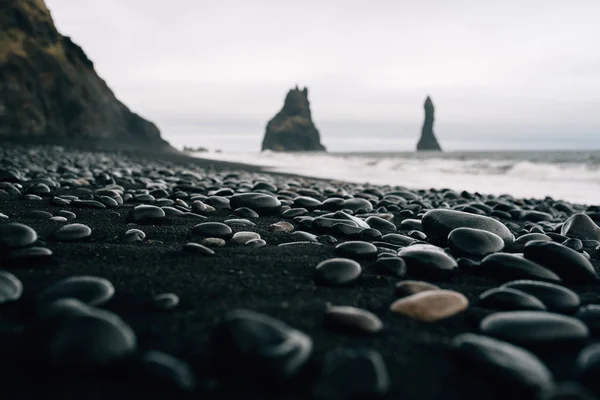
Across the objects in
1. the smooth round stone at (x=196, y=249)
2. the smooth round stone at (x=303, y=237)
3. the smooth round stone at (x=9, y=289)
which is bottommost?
the smooth round stone at (x=303, y=237)

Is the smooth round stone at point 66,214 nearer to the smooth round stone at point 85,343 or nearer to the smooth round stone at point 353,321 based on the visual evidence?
the smooth round stone at point 85,343

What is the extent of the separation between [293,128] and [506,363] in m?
111

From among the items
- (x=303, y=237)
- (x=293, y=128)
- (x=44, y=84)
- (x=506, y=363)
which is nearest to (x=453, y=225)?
(x=303, y=237)

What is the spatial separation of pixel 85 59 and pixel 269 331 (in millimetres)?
45358

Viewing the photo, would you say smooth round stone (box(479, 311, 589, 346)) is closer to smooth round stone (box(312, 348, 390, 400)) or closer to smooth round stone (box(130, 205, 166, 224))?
smooth round stone (box(312, 348, 390, 400))

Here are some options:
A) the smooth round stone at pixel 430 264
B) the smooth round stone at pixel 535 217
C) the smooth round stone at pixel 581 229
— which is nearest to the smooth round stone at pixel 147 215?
the smooth round stone at pixel 430 264

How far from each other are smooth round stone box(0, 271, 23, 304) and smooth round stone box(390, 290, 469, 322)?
1217 millimetres

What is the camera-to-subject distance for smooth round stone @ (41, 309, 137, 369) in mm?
915

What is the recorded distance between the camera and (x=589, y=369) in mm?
987

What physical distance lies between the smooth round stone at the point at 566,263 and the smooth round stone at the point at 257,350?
136 centimetres

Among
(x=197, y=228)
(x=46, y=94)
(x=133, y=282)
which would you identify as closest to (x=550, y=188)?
(x=197, y=228)

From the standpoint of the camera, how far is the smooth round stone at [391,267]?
1800 mm

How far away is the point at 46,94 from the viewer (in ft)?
95.8

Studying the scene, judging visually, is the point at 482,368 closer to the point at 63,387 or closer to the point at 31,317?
the point at 63,387
